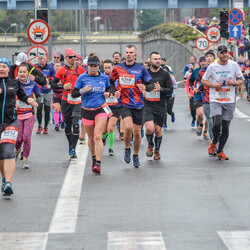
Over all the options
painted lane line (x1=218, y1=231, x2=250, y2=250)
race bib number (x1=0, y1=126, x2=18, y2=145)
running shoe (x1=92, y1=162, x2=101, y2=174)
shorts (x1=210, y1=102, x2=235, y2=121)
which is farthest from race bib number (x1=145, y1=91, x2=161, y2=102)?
painted lane line (x1=218, y1=231, x2=250, y2=250)

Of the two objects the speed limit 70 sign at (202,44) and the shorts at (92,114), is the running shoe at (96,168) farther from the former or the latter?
the speed limit 70 sign at (202,44)

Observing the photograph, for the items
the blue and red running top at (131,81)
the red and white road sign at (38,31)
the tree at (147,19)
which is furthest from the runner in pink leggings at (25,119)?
the tree at (147,19)

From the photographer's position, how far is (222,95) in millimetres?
13180

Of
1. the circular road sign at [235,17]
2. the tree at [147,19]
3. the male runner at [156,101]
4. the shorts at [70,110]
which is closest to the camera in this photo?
the male runner at [156,101]

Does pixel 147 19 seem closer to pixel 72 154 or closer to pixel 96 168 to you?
pixel 72 154

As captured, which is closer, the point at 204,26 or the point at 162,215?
the point at 162,215

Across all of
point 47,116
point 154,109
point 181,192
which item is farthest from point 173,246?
point 47,116

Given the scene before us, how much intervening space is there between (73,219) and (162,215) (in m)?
0.93

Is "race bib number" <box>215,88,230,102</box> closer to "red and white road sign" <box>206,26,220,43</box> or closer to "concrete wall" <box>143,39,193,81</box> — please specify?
"red and white road sign" <box>206,26,220,43</box>

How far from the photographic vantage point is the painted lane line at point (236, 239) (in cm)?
678

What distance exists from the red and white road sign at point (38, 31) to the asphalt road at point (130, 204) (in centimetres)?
977

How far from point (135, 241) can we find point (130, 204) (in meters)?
1.93

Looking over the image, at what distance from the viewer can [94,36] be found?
12231cm

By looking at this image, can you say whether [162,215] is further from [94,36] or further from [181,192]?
[94,36]
